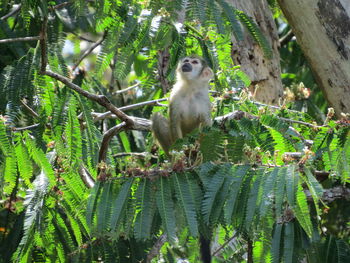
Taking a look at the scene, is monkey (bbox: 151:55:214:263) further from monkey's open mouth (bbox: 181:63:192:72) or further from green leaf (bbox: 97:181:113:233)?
green leaf (bbox: 97:181:113:233)

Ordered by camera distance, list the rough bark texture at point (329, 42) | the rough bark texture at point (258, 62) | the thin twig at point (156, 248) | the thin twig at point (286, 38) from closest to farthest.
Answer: the thin twig at point (156, 248), the rough bark texture at point (329, 42), the rough bark texture at point (258, 62), the thin twig at point (286, 38)

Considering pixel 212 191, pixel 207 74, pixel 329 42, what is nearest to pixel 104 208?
pixel 212 191

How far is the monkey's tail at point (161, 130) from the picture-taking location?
272 inches

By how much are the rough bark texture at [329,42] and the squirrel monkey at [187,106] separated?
45.7 inches

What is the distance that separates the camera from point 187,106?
700cm

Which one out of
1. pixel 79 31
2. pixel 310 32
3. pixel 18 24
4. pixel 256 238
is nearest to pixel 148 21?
pixel 310 32

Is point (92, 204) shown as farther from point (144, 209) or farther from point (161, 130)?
point (161, 130)

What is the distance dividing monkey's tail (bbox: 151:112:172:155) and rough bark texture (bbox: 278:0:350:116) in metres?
1.78

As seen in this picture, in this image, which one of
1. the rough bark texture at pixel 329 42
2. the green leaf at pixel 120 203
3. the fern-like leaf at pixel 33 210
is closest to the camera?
the green leaf at pixel 120 203

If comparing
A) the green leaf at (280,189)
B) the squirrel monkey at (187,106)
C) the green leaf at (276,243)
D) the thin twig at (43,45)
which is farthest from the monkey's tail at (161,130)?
the green leaf at (280,189)

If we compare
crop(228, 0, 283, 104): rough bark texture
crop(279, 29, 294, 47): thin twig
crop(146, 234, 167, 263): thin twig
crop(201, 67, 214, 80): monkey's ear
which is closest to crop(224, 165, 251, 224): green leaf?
crop(146, 234, 167, 263): thin twig

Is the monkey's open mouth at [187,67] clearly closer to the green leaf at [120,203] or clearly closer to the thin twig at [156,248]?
the thin twig at [156,248]

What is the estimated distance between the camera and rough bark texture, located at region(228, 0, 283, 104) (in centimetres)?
776

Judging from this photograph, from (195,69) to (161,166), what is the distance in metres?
2.55
